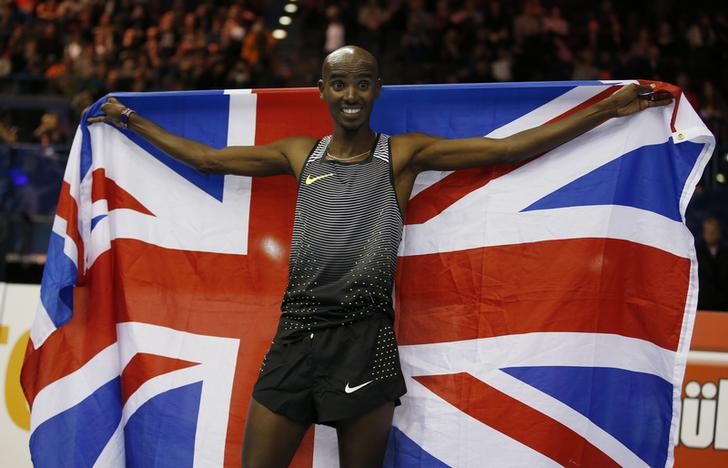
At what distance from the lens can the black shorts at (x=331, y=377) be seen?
3.31 meters

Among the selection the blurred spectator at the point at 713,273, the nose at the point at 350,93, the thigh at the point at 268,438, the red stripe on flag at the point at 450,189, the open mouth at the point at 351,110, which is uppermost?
the nose at the point at 350,93

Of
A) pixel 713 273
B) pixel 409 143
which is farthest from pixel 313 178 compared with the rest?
pixel 713 273

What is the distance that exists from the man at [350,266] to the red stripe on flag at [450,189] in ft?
0.66

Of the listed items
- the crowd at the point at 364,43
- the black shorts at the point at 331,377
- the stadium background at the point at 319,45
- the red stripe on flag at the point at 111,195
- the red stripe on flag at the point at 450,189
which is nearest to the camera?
the black shorts at the point at 331,377

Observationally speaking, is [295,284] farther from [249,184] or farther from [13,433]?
[13,433]

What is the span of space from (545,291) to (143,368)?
1.86 metres

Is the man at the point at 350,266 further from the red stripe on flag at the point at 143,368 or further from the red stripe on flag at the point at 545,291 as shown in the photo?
the red stripe on flag at the point at 143,368

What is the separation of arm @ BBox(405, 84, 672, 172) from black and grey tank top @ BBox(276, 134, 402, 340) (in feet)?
0.65

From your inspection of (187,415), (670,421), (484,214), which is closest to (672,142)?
(484,214)

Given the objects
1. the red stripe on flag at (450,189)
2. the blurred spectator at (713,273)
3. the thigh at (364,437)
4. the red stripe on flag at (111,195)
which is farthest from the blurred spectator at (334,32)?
the thigh at (364,437)

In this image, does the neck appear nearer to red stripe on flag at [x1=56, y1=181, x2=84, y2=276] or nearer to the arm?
the arm

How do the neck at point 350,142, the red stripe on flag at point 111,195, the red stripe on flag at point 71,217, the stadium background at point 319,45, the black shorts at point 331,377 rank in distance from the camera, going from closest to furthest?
the black shorts at point 331,377, the neck at point 350,142, the red stripe on flag at point 71,217, the red stripe on flag at point 111,195, the stadium background at point 319,45

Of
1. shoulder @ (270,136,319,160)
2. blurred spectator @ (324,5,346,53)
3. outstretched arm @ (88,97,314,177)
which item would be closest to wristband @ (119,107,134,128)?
outstretched arm @ (88,97,314,177)

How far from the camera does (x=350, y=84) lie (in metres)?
3.45
